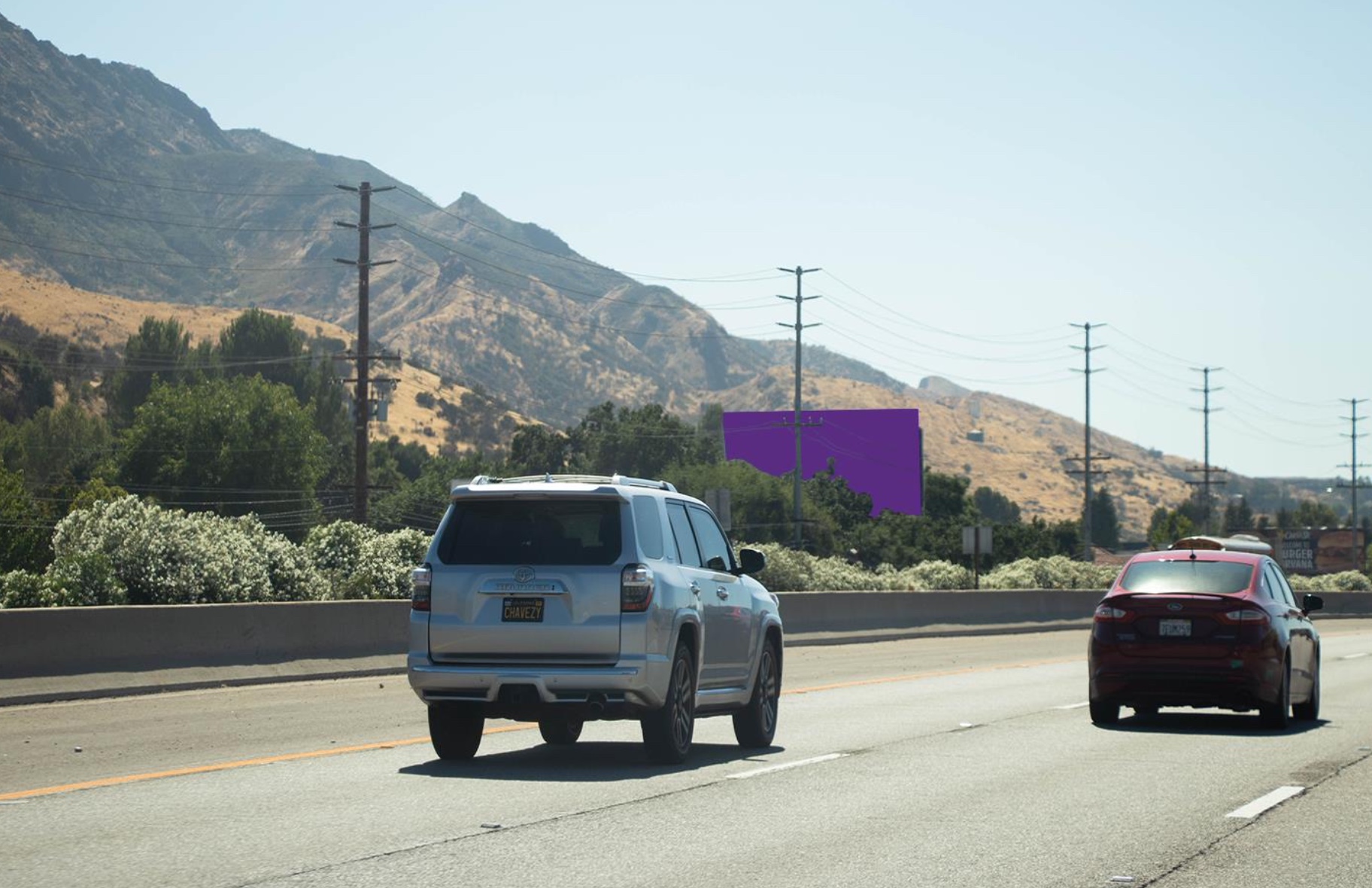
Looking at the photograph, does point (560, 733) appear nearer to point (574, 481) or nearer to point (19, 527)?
point (574, 481)

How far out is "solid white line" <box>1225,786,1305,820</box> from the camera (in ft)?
36.9

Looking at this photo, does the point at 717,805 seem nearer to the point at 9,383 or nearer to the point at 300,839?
the point at 300,839

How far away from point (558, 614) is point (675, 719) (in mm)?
1243

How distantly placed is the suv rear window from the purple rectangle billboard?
12020 cm

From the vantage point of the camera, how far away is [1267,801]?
38.8ft

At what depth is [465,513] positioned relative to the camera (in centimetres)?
1317

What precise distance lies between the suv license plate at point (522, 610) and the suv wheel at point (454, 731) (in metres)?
0.76

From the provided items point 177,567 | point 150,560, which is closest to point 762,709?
point 177,567

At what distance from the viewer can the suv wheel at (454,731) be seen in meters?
13.1

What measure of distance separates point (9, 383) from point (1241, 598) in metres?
123

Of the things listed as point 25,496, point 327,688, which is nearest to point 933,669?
point 327,688

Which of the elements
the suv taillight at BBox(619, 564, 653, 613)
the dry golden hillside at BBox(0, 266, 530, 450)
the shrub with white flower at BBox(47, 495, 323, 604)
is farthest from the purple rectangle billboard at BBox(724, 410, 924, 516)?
the suv taillight at BBox(619, 564, 653, 613)

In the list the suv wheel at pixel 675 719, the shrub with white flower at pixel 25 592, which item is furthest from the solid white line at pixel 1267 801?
the shrub with white flower at pixel 25 592

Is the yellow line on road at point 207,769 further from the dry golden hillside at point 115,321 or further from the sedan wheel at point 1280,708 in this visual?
the dry golden hillside at point 115,321
